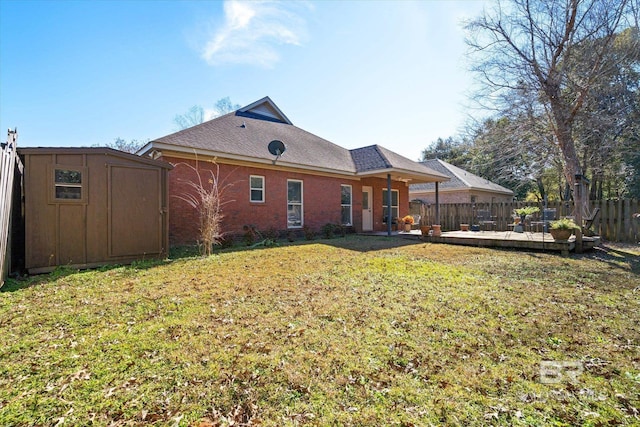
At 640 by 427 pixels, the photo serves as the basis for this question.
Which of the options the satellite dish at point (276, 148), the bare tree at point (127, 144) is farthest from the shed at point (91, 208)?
the bare tree at point (127, 144)

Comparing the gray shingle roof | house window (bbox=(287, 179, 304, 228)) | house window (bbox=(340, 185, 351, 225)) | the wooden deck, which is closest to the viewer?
the wooden deck

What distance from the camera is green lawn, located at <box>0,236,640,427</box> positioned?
2078mm

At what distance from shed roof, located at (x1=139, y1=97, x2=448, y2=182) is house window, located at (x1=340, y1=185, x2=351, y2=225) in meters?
1.09

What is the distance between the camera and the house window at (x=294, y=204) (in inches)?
484

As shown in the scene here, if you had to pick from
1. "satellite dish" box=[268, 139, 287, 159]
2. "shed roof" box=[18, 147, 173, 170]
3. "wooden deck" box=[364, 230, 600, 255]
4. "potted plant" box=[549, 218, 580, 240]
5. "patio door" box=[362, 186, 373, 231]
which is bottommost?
"wooden deck" box=[364, 230, 600, 255]

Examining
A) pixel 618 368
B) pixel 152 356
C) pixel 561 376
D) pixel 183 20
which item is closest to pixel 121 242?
pixel 152 356

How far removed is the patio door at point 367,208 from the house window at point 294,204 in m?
4.15

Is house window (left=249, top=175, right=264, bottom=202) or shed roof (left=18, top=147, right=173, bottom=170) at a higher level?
shed roof (left=18, top=147, right=173, bottom=170)

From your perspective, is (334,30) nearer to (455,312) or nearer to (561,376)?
(455,312)

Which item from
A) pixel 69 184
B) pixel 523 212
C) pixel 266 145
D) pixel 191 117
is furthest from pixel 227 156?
pixel 191 117

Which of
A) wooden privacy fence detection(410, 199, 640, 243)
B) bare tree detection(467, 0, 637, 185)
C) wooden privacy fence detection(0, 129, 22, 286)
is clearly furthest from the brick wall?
bare tree detection(467, 0, 637, 185)

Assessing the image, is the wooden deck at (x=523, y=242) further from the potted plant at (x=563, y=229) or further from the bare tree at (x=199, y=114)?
the bare tree at (x=199, y=114)

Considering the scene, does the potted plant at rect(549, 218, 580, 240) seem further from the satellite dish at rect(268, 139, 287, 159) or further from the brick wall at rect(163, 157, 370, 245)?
the satellite dish at rect(268, 139, 287, 159)

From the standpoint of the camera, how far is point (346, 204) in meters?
14.6
